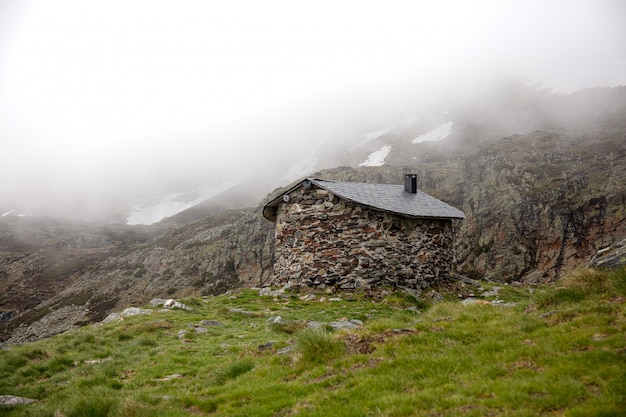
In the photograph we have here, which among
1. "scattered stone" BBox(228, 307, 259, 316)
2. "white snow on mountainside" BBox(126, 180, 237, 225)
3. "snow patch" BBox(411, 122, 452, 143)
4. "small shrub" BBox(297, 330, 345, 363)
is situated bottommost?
"white snow on mountainside" BBox(126, 180, 237, 225)

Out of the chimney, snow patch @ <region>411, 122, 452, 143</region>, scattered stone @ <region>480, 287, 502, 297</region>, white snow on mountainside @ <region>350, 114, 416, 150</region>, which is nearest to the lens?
scattered stone @ <region>480, 287, 502, 297</region>

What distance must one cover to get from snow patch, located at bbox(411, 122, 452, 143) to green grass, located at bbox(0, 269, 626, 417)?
98.8m

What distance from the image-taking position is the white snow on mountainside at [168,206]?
14662cm

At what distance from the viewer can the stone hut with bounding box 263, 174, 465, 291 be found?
19.0m

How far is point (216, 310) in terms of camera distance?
16.6 metres

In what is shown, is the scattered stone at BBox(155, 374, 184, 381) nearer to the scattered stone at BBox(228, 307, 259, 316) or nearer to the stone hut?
the scattered stone at BBox(228, 307, 259, 316)

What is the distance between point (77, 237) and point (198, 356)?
130m

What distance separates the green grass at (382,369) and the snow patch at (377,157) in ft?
291

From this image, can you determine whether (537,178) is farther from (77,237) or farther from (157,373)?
(77,237)

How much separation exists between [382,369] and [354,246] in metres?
12.7

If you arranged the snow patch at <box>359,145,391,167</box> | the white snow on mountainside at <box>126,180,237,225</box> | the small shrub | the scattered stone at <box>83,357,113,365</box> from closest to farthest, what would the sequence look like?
1. the small shrub
2. the scattered stone at <box>83,357,113,365</box>
3. the snow patch at <box>359,145,391,167</box>
4. the white snow on mountainside at <box>126,180,237,225</box>

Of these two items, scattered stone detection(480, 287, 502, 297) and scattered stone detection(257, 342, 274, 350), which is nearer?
scattered stone detection(257, 342, 274, 350)

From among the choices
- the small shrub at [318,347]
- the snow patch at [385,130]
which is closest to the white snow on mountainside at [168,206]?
the snow patch at [385,130]

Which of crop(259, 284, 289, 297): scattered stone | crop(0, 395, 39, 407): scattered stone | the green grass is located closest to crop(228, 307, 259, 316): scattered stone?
crop(259, 284, 289, 297): scattered stone
